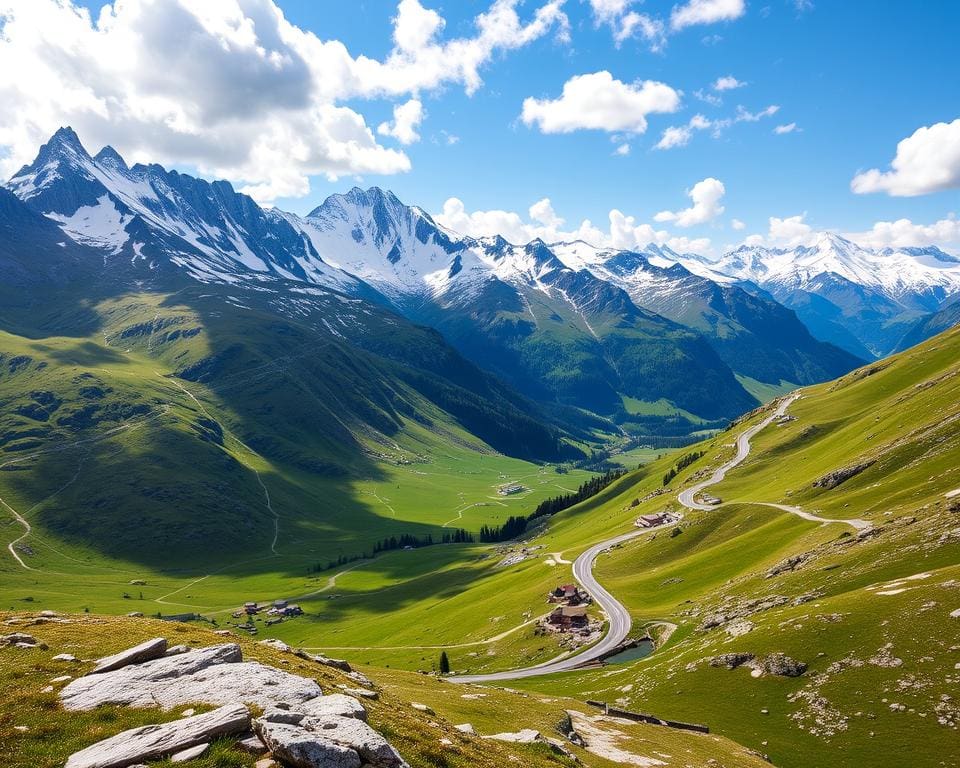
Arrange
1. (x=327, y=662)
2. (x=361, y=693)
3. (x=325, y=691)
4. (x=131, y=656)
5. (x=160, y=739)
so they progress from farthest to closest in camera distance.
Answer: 1. (x=327, y=662)
2. (x=361, y=693)
3. (x=325, y=691)
4. (x=131, y=656)
5. (x=160, y=739)

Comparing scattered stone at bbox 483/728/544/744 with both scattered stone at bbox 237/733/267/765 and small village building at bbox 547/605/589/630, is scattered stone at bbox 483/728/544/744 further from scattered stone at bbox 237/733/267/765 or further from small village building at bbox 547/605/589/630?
small village building at bbox 547/605/589/630

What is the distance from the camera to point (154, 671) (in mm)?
29094

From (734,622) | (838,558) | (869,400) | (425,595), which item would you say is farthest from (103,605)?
(869,400)

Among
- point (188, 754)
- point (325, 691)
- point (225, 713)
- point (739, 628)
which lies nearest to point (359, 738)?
point (225, 713)

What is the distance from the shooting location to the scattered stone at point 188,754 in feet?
68.4

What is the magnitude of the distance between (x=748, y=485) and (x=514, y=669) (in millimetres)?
93604

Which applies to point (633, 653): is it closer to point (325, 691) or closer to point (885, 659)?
point (885, 659)

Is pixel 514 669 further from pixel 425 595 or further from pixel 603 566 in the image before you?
pixel 425 595

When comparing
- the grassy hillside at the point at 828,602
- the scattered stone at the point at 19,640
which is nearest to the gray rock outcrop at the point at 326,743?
the scattered stone at the point at 19,640

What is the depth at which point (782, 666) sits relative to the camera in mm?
60531

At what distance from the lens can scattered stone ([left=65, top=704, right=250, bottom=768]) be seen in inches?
824

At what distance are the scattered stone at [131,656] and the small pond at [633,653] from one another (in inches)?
2702

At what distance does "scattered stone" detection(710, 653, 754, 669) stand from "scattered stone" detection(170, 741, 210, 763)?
59804 mm

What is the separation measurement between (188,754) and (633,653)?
78429 mm
